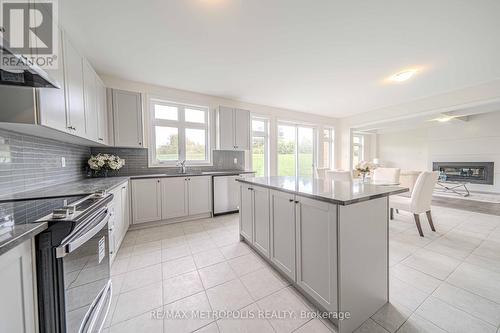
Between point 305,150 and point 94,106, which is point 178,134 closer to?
point 94,106

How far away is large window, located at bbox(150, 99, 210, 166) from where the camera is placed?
3.49 metres

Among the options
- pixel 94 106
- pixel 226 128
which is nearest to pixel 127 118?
pixel 94 106

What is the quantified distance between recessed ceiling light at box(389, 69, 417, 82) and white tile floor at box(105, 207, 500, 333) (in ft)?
8.42

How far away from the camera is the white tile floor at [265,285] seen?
1259mm

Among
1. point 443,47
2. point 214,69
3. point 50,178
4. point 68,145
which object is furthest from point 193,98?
point 443,47

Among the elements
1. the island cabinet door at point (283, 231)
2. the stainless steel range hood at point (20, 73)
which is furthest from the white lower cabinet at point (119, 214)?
the island cabinet door at point (283, 231)

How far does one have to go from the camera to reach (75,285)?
0.97 m

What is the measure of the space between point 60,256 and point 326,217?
4.85ft

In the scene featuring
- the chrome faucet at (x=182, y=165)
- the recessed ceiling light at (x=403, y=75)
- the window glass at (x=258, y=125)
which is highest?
the recessed ceiling light at (x=403, y=75)

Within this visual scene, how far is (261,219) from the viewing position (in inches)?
78.4

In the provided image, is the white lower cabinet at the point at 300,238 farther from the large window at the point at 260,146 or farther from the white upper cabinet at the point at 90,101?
the large window at the point at 260,146

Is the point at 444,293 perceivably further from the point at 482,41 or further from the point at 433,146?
the point at 433,146

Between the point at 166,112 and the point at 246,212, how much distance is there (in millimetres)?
2674

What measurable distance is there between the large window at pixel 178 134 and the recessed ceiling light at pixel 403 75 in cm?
358
